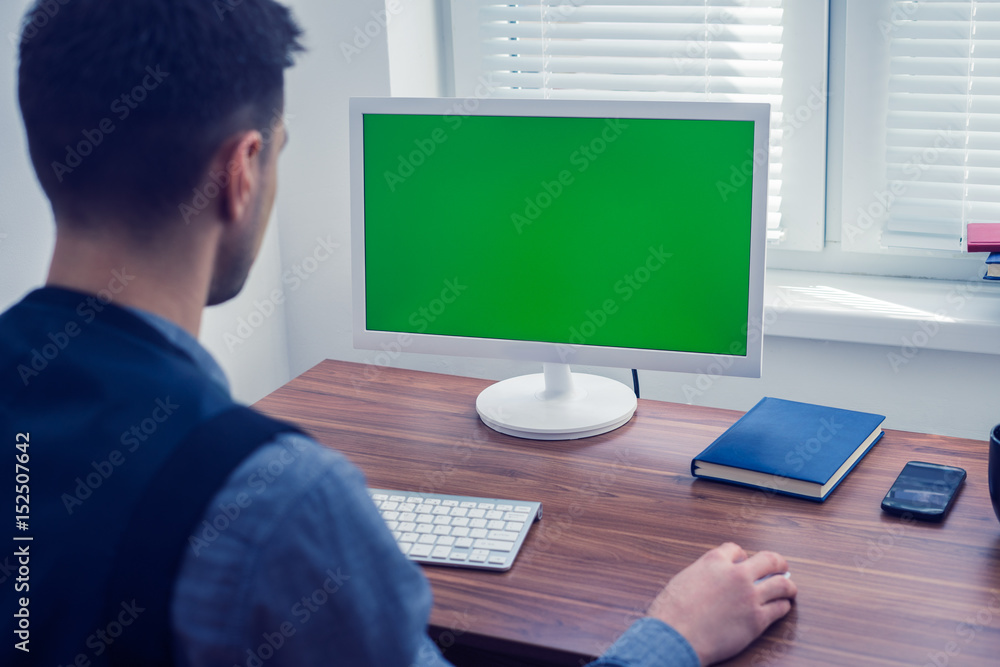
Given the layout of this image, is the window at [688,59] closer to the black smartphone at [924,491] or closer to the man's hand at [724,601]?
the black smartphone at [924,491]

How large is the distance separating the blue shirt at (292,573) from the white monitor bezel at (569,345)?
74cm

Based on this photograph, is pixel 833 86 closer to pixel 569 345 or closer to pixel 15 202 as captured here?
pixel 569 345

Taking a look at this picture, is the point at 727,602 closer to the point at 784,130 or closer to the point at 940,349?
the point at 940,349

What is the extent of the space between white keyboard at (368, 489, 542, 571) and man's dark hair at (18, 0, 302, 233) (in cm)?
54

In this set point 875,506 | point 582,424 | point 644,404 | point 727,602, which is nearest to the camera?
point 727,602

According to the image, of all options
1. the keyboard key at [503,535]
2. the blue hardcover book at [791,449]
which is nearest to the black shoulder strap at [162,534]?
the keyboard key at [503,535]

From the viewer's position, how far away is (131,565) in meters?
0.61

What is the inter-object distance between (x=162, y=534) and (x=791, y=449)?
2.97ft

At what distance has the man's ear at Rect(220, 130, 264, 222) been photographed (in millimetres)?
746

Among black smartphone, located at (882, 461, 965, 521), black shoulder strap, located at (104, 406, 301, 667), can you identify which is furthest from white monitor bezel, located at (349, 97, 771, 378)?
black shoulder strap, located at (104, 406, 301, 667)

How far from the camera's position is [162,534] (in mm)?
606

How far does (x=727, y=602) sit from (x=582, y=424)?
47 cm

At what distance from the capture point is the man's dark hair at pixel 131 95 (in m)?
0.69

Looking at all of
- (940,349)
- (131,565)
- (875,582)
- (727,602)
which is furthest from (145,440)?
(940,349)
